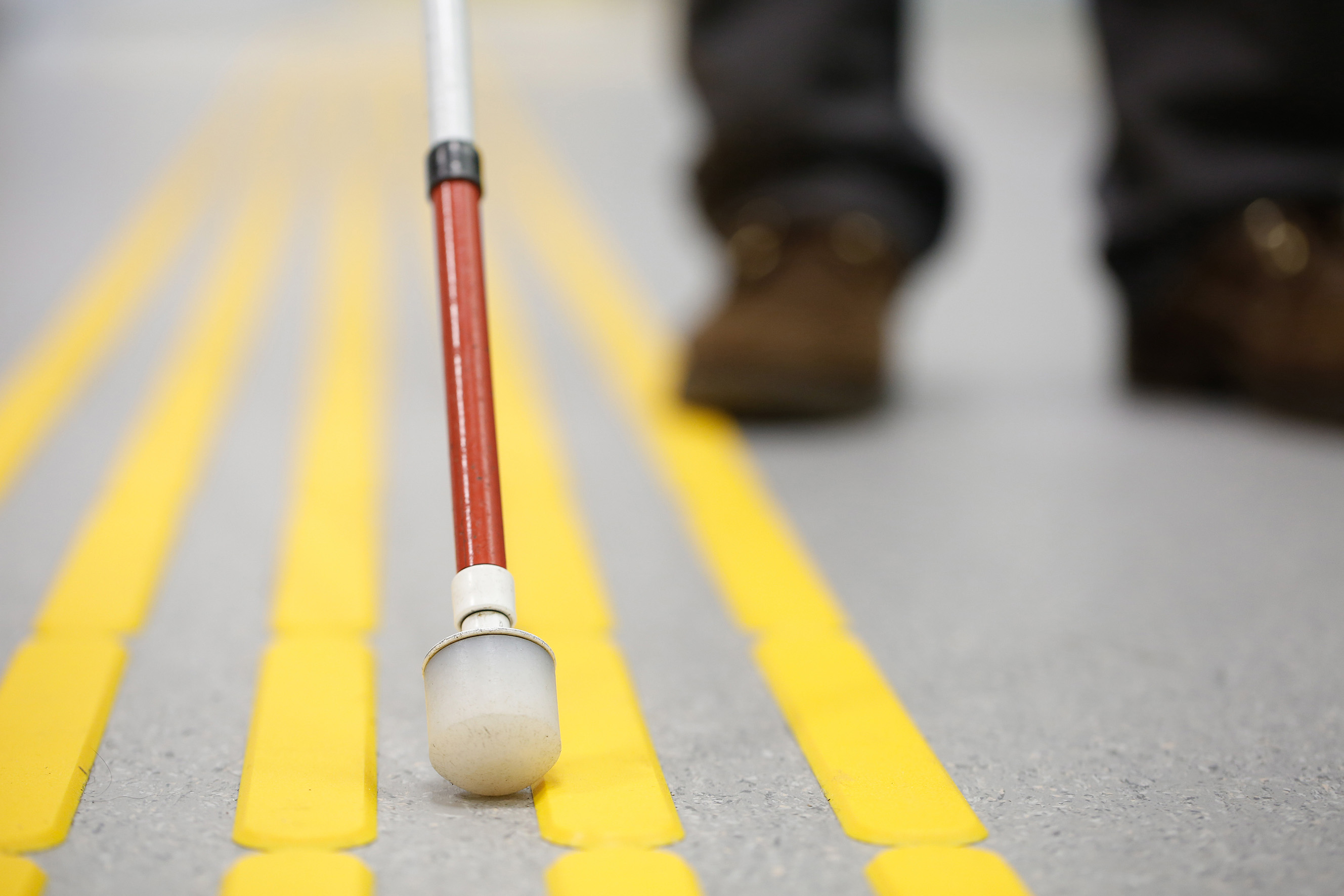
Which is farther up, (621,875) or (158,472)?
(158,472)

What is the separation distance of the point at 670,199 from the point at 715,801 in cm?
382

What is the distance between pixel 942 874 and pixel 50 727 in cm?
58

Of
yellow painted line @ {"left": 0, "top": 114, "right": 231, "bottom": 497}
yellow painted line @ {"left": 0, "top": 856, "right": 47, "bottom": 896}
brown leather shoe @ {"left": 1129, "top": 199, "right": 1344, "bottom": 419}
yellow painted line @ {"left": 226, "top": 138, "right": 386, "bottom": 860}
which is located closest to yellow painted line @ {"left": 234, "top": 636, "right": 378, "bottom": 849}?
yellow painted line @ {"left": 226, "top": 138, "right": 386, "bottom": 860}

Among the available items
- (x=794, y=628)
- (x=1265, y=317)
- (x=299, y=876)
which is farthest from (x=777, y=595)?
(x=1265, y=317)

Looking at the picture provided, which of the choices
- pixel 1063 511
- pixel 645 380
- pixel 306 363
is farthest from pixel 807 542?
pixel 306 363

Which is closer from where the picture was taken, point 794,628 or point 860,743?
point 860,743

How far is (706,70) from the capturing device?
1.94 metres

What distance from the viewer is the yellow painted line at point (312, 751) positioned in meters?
0.72

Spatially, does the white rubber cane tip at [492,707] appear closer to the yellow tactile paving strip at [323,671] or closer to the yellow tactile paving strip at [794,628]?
the yellow tactile paving strip at [323,671]

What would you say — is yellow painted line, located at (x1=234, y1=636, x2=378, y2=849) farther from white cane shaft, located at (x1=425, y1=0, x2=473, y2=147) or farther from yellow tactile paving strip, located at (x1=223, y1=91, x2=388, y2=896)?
white cane shaft, located at (x1=425, y1=0, x2=473, y2=147)

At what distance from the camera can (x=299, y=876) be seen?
67 centimetres

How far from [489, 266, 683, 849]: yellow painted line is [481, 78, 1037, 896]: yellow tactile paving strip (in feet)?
0.38

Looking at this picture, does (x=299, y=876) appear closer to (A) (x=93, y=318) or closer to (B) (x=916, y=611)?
(B) (x=916, y=611)

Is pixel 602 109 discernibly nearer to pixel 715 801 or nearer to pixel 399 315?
pixel 399 315
